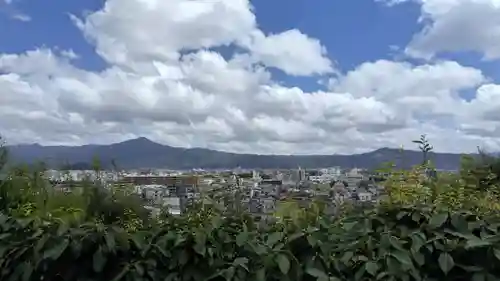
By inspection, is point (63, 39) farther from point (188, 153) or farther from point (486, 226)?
point (486, 226)

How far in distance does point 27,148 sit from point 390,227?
262 cm

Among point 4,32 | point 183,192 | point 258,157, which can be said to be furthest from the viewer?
point 4,32

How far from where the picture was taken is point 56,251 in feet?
7.79

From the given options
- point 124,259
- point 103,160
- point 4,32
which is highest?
point 4,32

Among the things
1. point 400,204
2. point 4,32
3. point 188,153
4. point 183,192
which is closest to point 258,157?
point 188,153

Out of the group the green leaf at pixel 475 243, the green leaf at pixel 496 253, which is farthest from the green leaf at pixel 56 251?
the green leaf at pixel 496 253

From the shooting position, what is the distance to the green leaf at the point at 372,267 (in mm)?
2346

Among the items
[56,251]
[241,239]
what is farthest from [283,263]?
[56,251]

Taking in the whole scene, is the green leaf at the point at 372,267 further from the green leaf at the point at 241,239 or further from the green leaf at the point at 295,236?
the green leaf at the point at 241,239

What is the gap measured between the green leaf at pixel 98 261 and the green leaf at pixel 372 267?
3.58 feet

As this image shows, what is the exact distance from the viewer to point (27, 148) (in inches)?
158

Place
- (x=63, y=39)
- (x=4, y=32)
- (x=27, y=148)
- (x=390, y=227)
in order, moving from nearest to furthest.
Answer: (x=390, y=227), (x=27, y=148), (x=4, y=32), (x=63, y=39)

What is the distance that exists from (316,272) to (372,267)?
0.23 m

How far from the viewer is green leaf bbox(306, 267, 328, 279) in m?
2.34
